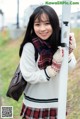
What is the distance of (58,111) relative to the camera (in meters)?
1.75

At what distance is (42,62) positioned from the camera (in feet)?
5.70

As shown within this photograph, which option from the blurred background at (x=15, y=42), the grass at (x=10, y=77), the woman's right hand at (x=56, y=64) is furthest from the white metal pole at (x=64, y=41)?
the grass at (x=10, y=77)

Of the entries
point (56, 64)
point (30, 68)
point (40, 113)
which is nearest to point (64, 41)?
point (56, 64)

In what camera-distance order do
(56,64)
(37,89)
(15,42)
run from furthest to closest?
(15,42) → (37,89) → (56,64)

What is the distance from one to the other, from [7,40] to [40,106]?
0.77 m

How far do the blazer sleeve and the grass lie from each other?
70 cm

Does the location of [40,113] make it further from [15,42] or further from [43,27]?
[15,42]

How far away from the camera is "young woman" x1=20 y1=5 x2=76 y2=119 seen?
170cm

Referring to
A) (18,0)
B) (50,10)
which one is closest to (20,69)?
(50,10)

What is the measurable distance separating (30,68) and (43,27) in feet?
0.76

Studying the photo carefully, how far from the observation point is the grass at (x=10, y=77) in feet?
8.02

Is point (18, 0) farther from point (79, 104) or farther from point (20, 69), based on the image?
point (79, 104)

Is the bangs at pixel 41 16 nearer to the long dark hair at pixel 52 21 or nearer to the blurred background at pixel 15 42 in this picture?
the long dark hair at pixel 52 21

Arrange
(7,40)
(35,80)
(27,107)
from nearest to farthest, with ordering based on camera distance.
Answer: (35,80) < (27,107) < (7,40)
